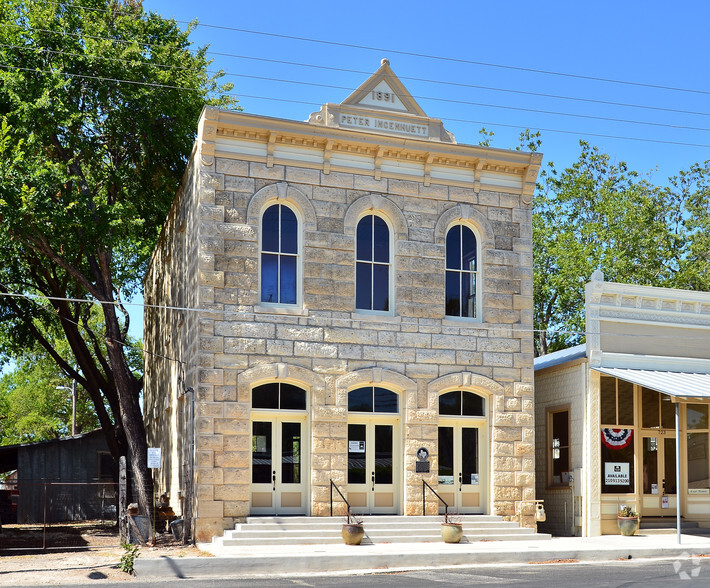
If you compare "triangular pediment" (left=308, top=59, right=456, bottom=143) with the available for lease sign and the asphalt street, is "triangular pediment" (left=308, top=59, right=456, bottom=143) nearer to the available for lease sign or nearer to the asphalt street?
the available for lease sign

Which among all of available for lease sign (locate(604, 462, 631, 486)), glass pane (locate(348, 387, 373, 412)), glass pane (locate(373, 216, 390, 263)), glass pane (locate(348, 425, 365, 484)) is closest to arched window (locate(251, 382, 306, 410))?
glass pane (locate(348, 387, 373, 412))

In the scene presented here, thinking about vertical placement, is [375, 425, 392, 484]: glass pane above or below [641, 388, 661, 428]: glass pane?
below

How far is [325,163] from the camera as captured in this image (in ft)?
68.2

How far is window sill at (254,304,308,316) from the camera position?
19.8 meters

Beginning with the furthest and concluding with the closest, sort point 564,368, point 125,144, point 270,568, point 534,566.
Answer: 1. point 125,144
2. point 564,368
3. point 534,566
4. point 270,568

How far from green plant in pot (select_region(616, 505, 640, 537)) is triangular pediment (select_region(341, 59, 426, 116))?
10.9m

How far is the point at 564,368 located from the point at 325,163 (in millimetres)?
8174

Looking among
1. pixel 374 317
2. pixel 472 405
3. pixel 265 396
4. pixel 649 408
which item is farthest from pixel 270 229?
pixel 649 408

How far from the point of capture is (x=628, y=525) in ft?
70.5

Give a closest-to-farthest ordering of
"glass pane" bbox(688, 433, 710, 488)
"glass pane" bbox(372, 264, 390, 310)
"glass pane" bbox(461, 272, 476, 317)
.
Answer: "glass pane" bbox(372, 264, 390, 310) < "glass pane" bbox(461, 272, 476, 317) < "glass pane" bbox(688, 433, 710, 488)

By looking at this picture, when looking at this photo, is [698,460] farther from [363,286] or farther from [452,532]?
[363,286]

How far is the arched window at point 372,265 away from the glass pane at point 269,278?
1.93 meters

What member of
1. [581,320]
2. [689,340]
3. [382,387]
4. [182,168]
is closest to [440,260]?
[382,387]

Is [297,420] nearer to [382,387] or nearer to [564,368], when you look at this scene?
[382,387]
